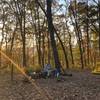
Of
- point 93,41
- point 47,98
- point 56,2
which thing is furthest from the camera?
point 93,41

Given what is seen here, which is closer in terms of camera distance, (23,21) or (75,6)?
(23,21)

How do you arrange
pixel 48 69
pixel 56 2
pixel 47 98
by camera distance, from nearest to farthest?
pixel 47 98 → pixel 48 69 → pixel 56 2

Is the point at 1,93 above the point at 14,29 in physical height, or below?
below

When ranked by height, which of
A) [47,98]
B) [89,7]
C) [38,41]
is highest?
[89,7]

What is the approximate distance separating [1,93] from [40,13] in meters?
31.2

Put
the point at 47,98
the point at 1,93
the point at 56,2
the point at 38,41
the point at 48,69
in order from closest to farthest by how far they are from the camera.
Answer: the point at 47,98
the point at 1,93
the point at 48,69
the point at 56,2
the point at 38,41

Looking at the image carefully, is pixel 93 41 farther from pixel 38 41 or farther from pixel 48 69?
pixel 48 69

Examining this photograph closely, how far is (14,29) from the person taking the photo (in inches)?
1710

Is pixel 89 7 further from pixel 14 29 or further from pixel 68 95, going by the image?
pixel 68 95

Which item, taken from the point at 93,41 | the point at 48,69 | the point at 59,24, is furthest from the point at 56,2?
the point at 48,69

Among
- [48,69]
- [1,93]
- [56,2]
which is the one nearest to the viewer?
[1,93]

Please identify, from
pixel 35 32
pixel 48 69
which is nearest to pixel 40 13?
pixel 35 32

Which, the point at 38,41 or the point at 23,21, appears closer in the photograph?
the point at 23,21

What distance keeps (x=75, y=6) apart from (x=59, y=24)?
16.6 feet
